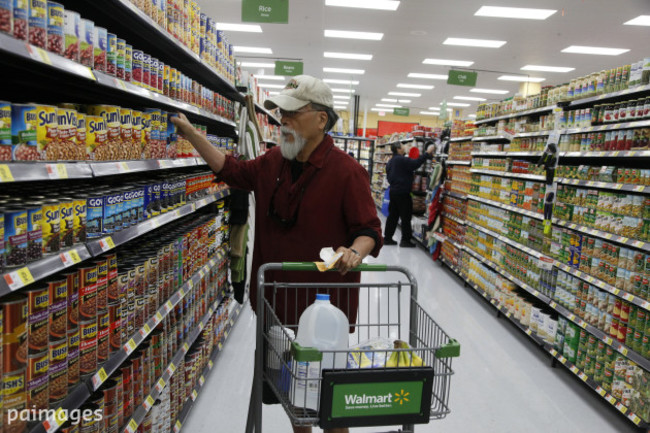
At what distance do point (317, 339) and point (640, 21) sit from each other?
980cm

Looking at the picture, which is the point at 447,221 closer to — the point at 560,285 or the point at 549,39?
the point at 560,285

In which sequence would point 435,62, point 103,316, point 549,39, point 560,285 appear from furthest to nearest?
point 435,62 → point 549,39 → point 560,285 → point 103,316

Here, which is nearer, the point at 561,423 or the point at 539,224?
the point at 561,423

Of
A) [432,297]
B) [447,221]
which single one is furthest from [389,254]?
[432,297]

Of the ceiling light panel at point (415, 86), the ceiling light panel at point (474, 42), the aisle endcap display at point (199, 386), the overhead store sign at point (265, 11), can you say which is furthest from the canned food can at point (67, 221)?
the ceiling light panel at point (415, 86)

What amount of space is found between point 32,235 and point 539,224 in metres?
4.43

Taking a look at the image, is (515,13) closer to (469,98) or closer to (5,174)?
(5,174)

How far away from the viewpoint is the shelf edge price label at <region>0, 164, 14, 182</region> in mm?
1164

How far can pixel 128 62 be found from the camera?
6.44 feet

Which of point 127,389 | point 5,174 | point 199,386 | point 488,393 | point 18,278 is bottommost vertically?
point 488,393

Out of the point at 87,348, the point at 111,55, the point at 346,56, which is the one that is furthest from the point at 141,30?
the point at 346,56

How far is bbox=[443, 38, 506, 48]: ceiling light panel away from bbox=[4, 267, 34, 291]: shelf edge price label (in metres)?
10.7

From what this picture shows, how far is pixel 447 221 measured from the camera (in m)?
7.73

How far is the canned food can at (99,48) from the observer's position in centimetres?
166
